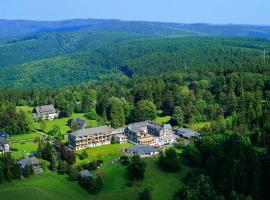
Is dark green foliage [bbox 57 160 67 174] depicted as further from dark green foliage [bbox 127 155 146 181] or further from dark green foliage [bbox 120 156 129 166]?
dark green foliage [bbox 127 155 146 181]

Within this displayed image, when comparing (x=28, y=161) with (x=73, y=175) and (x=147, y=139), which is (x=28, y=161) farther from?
(x=147, y=139)

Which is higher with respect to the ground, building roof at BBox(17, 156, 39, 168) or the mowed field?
building roof at BBox(17, 156, 39, 168)

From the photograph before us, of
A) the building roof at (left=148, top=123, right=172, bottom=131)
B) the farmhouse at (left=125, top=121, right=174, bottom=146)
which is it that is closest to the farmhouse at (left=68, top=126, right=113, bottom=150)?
the farmhouse at (left=125, top=121, right=174, bottom=146)

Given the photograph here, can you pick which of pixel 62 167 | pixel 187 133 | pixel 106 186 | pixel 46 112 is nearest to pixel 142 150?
pixel 106 186

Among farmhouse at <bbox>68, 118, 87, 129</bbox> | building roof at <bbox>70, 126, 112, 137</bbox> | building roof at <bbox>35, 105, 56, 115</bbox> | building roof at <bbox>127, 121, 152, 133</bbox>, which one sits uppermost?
building roof at <bbox>70, 126, 112, 137</bbox>

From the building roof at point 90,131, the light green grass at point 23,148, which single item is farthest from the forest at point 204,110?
the building roof at point 90,131

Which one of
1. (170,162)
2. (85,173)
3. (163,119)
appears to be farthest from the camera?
(163,119)

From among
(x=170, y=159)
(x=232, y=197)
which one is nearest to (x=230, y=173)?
(x=232, y=197)
